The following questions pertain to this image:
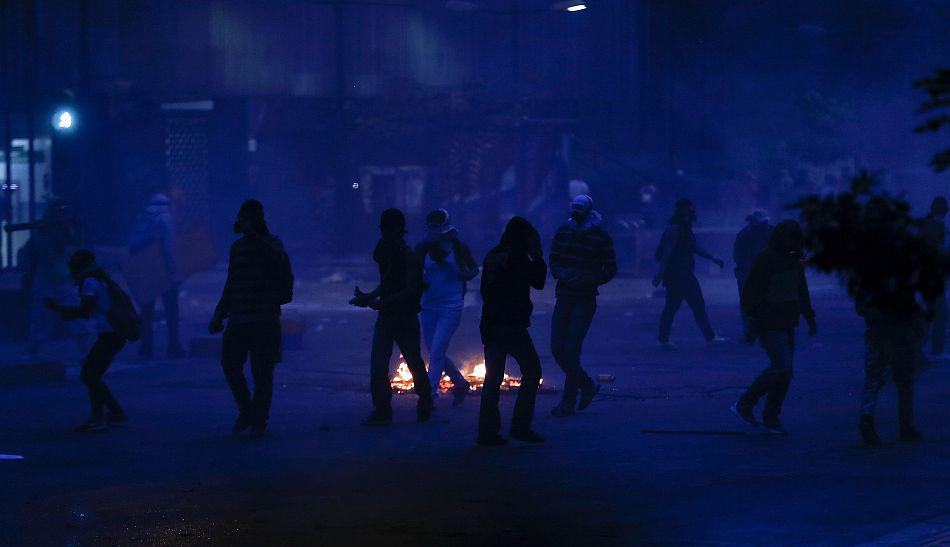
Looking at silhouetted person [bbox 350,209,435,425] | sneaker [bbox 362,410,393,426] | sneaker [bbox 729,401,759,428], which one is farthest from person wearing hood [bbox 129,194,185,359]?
sneaker [bbox 729,401,759,428]

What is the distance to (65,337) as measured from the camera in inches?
744

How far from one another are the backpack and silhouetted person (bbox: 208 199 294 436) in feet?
2.37

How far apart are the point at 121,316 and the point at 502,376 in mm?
2978

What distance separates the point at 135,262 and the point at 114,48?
72.1 ft

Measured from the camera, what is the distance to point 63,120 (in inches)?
849

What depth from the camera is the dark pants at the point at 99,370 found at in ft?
37.5

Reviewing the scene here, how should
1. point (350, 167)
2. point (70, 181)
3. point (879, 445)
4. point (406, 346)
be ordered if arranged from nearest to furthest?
point (879, 445) < point (406, 346) < point (70, 181) < point (350, 167)

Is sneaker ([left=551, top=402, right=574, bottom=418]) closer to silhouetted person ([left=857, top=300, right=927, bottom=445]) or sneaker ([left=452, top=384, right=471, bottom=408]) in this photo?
sneaker ([left=452, top=384, right=471, bottom=408])

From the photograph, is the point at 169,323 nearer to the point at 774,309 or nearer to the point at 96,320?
the point at 96,320

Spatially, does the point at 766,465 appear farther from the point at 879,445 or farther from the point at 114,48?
the point at 114,48

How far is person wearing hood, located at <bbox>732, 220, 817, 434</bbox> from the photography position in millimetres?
10828

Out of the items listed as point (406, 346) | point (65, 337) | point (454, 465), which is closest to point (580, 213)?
point (406, 346)

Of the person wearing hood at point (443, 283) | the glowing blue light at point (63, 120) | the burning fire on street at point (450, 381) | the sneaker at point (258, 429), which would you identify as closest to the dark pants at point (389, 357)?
the person wearing hood at point (443, 283)

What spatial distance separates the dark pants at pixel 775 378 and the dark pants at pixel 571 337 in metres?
1.49
